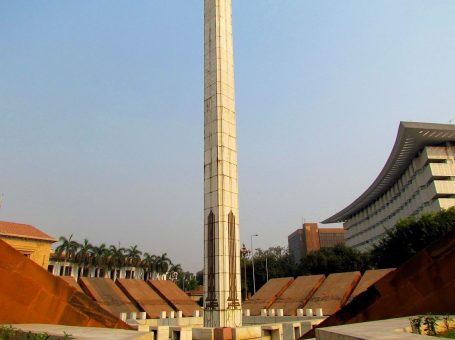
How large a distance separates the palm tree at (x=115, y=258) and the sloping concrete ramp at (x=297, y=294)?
41.3 metres

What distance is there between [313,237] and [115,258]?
99.3 metres

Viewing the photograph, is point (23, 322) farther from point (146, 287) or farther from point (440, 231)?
point (440, 231)

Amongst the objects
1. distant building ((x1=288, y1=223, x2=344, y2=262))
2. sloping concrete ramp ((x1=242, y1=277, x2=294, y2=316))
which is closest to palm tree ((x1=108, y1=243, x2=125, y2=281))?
sloping concrete ramp ((x1=242, y1=277, x2=294, y2=316))

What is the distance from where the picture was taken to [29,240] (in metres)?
42.4

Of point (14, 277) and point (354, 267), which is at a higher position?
point (354, 267)

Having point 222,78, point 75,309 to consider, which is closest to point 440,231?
point 222,78

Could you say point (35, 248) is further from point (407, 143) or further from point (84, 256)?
point (407, 143)

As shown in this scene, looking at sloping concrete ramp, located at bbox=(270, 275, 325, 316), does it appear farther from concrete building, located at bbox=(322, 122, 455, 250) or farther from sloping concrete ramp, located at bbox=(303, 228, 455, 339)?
sloping concrete ramp, located at bbox=(303, 228, 455, 339)

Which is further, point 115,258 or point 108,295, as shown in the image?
point 115,258

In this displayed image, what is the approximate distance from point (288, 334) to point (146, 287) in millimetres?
22998

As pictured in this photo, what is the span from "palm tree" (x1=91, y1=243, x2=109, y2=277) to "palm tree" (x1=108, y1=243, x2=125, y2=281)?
100 centimetres

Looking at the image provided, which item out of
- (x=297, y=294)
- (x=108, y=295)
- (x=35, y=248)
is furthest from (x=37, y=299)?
(x=35, y=248)

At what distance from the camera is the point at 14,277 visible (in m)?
10.7

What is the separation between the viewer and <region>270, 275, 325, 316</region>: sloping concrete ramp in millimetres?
30798
